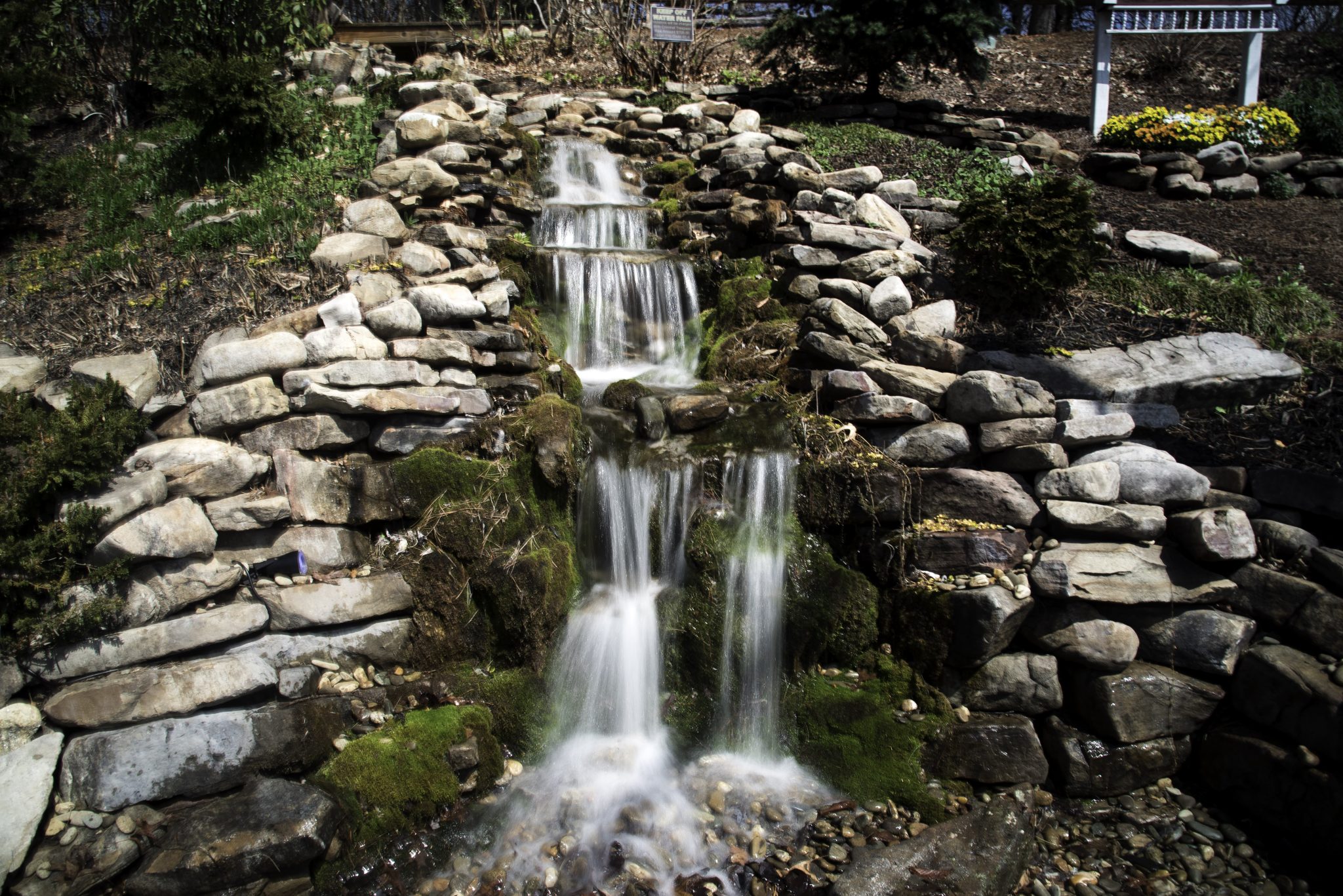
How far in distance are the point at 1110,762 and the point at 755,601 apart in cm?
199

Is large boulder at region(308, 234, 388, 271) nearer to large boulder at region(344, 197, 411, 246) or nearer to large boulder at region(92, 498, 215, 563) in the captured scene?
large boulder at region(344, 197, 411, 246)

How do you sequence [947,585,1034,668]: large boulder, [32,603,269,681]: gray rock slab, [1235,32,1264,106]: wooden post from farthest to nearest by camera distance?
[1235,32,1264,106]: wooden post < [947,585,1034,668]: large boulder < [32,603,269,681]: gray rock slab

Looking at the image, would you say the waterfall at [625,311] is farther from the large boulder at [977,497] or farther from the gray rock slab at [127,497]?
the gray rock slab at [127,497]

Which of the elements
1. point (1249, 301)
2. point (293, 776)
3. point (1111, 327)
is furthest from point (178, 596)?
point (1249, 301)

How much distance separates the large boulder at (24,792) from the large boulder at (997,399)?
493cm

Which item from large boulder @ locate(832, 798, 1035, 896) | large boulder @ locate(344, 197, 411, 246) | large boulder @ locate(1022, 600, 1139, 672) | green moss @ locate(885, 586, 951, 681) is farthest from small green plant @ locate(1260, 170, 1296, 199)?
large boulder @ locate(344, 197, 411, 246)

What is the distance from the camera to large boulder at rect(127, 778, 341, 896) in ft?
11.2

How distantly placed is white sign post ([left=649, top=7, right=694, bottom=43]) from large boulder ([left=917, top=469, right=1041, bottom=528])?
8209 millimetres

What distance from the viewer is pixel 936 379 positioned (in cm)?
527

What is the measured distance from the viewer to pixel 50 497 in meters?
→ 3.99

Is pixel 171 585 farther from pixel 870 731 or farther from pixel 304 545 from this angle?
pixel 870 731

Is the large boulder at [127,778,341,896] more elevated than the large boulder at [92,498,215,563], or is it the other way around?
the large boulder at [92,498,215,563]

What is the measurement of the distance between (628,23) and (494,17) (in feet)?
7.18

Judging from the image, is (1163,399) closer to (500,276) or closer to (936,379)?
(936,379)
